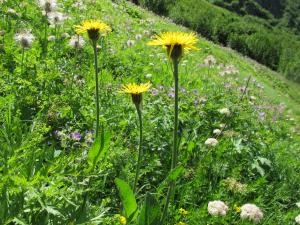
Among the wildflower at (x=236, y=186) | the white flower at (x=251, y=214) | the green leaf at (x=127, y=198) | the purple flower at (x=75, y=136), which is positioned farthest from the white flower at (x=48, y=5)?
the green leaf at (x=127, y=198)

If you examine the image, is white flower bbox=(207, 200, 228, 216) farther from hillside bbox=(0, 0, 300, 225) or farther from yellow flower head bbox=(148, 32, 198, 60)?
yellow flower head bbox=(148, 32, 198, 60)

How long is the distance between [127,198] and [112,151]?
1.36 meters

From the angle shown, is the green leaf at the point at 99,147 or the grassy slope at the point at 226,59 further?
the grassy slope at the point at 226,59

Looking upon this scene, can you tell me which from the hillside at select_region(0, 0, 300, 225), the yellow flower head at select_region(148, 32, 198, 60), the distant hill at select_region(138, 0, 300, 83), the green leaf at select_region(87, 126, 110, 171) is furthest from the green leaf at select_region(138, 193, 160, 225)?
the distant hill at select_region(138, 0, 300, 83)

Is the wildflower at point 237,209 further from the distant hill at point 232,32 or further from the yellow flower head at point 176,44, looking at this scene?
the distant hill at point 232,32

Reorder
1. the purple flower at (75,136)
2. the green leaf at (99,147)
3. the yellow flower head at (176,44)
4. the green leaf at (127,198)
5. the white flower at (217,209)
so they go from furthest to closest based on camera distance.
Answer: the purple flower at (75,136), the white flower at (217,209), the green leaf at (99,147), the green leaf at (127,198), the yellow flower head at (176,44)

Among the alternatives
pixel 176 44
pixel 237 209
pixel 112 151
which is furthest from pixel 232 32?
pixel 176 44

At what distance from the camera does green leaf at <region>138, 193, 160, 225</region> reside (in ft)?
7.80

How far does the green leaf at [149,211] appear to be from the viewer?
2.38 meters

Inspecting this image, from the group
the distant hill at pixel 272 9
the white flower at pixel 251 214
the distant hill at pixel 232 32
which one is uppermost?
the white flower at pixel 251 214

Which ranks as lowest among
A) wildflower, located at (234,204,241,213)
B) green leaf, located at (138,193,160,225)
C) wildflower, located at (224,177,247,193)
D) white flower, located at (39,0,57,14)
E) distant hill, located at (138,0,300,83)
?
distant hill, located at (138,0,300,83)

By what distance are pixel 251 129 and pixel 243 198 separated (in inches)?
66.4

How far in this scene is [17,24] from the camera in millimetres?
6426

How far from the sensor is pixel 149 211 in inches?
94.3
